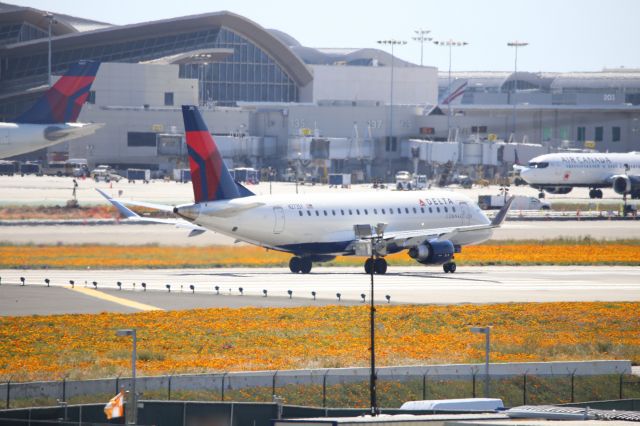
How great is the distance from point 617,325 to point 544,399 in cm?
1314

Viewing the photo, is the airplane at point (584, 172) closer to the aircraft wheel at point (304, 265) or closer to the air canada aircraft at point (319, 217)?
the air canada aircraft at point (319, 217)

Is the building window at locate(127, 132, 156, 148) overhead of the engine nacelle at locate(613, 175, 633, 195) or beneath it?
overhead

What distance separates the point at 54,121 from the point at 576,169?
5838 centimetres

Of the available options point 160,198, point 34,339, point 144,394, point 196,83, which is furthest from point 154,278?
point 196,83

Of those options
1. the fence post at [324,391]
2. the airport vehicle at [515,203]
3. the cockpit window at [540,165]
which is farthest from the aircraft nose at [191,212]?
the cockpit window at [540,165]

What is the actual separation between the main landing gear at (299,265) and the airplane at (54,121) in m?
34.6

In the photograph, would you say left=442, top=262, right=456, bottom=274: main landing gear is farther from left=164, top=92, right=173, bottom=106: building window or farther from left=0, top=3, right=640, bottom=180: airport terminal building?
left=164, top=92, right=173, bottom=106: building window

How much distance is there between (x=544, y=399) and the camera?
1721 inches

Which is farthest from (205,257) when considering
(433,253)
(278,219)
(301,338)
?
(301,338)

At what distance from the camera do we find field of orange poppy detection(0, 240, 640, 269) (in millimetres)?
75750

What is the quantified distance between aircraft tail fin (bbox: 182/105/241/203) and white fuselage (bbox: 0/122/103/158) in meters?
35.4

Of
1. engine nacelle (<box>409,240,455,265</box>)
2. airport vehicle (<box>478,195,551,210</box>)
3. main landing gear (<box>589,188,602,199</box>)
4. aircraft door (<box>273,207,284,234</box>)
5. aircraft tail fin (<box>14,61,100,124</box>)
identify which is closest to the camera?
aircraft door (<box>273,207,284,234</box>)

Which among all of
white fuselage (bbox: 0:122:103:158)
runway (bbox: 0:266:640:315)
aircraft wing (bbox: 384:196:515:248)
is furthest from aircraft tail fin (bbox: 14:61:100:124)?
aircraft wing (bbox: 384:196:515:248)

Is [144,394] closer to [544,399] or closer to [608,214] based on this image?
[544,399]
